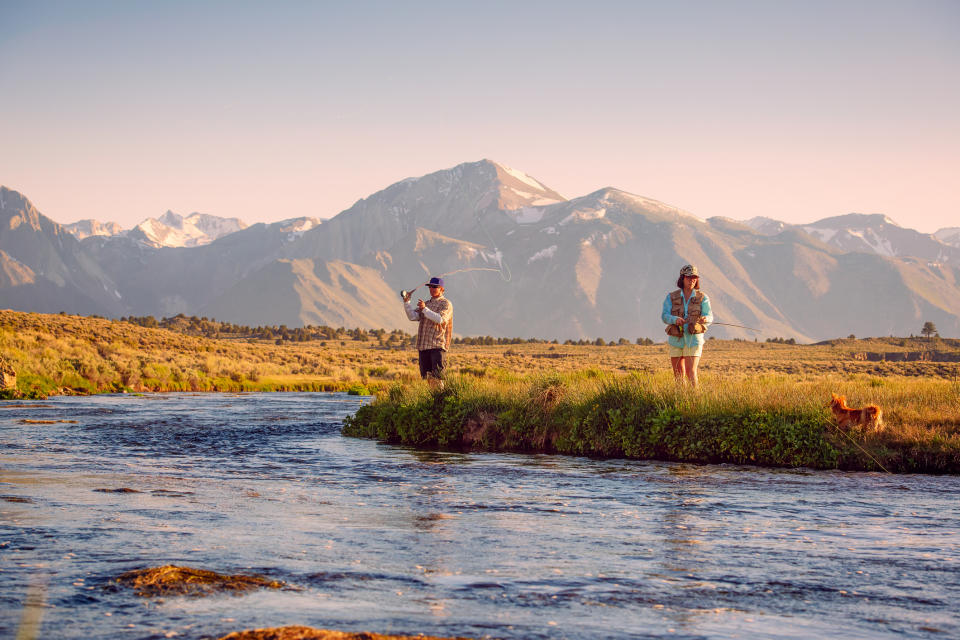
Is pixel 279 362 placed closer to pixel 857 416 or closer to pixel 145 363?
pixel 145 363

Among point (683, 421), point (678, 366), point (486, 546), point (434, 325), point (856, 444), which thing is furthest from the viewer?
point (434, 325)

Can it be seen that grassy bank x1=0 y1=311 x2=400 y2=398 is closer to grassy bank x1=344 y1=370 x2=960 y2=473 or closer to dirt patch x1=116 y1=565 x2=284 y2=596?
grassy bank x1=344 y1=370 x2=960 y2=473

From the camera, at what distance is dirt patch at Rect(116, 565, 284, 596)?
6191mm

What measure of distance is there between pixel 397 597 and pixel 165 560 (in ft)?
6.96

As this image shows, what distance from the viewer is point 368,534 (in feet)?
27.8

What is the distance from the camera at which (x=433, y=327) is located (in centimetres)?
1831

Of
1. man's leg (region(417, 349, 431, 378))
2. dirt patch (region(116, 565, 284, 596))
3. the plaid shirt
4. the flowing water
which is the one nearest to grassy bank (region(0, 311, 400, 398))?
man's leg (region(417, 349, 431, 378))

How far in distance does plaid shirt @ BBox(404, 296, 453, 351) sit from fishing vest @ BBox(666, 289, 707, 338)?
14.2 ft

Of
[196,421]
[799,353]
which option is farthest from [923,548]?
[799,353]

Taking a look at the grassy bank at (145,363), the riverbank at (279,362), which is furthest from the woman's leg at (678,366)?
the grassy bank at (145,363)

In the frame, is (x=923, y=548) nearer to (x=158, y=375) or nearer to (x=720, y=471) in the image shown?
(x=720, y=471)

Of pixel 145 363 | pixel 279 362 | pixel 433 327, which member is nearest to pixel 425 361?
pixel 433 327

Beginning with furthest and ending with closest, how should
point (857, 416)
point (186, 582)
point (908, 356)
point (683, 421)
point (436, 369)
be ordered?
point (908, 356) < point (436, 369) < point (683, 421) < point (857, 416) < point (186, 582)

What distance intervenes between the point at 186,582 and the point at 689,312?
11.9 metres
